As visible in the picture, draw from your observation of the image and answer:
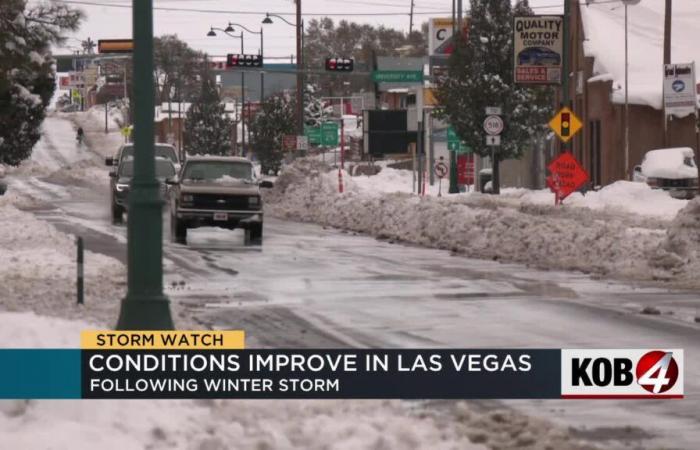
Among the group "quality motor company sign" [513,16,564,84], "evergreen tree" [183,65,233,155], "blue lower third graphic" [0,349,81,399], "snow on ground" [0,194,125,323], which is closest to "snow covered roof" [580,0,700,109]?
"quality motor company sign" [513,16,564,84]

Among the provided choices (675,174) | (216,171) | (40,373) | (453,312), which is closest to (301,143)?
(675,174)

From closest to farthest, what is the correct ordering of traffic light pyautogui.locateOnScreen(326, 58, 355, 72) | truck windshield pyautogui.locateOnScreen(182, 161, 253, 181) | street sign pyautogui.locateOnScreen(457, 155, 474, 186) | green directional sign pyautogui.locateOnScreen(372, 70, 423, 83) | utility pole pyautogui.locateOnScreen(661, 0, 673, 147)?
1. truck windshield pyautogui.locateOnScreen(182, 161, 253, 181)
2. utility pole pyautogui.locateOnScreen(661, 0, 673, 147)
3. traffic light pyautogui.locateOnScreen(326, 58, 355, 72)
4. green directional sign pyautogui.locateOnScreen(372, 70, 423, 83)
5. street sign pyautogui.locateOnScreen(457, 155, 474, 186)

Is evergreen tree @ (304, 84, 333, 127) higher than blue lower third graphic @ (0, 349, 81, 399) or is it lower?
higher

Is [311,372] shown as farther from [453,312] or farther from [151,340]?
[453,312]

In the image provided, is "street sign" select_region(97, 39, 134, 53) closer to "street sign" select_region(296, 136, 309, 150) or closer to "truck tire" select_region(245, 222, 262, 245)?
"street sign" select_region(296, 136, 309, 150)

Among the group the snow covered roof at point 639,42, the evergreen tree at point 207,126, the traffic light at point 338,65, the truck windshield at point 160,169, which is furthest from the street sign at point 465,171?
the evergreen tree at point 207,126

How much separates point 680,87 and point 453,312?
33080 millimetres

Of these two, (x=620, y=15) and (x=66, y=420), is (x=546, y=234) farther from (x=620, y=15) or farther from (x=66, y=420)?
(x=620, y=15)

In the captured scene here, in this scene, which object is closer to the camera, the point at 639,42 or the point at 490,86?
the point at 490,86

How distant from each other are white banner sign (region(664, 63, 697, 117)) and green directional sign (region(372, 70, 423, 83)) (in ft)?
52.0

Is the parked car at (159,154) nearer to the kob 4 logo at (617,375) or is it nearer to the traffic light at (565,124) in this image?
the traffic light at (565,124)

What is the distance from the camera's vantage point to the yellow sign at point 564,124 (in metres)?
36.6

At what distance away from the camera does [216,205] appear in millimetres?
30609

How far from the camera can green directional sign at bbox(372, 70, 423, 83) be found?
202ft
